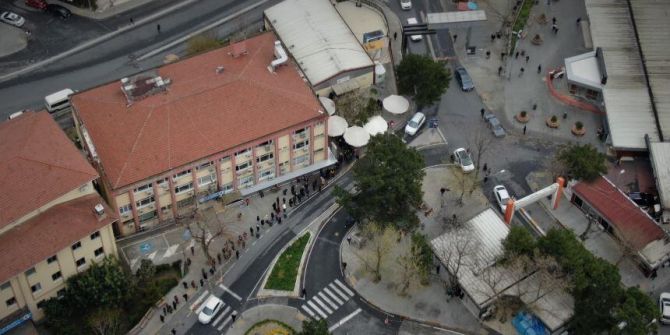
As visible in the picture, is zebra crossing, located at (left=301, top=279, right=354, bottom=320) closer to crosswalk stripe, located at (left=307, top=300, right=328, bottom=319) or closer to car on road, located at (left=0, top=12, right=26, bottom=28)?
crosswalk stripe, located at (left=307, top=300, right=328, bottom=319)

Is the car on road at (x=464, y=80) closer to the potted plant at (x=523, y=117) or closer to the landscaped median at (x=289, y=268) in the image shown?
the potted plant at (x=523, y=117)

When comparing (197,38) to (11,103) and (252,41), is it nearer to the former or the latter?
(252,41)

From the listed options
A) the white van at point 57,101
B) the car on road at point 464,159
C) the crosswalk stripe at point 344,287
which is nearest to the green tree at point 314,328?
the crosswalk stripe at point 344,287

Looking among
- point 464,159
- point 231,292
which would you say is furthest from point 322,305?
point 464,159

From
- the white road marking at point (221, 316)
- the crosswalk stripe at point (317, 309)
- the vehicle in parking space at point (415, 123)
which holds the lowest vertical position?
the crosswalk stripe at point (317, 309)

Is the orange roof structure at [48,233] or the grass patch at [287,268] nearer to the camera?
the orange roof structure at [48,233]

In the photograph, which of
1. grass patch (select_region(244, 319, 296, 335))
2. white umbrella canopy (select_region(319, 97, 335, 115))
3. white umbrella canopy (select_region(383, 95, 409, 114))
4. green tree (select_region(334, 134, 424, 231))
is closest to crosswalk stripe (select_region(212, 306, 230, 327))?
grass patch (select_region(244, 319, 296, 335))

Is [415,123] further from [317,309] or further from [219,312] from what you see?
[219,312]
